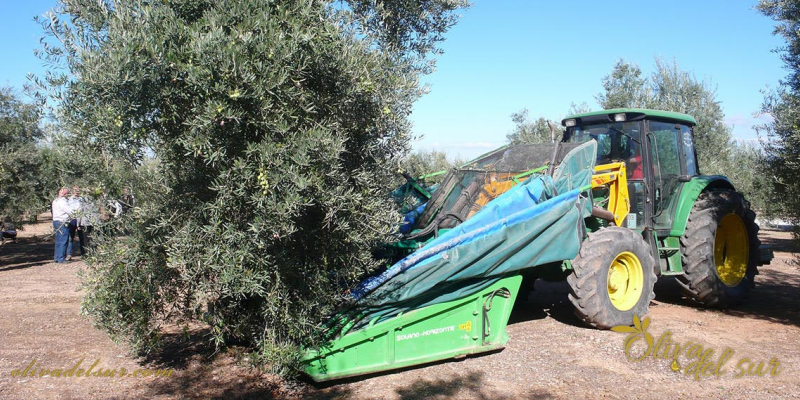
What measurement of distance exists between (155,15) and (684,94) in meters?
17.5

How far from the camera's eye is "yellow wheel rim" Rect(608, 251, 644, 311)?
22.5ft

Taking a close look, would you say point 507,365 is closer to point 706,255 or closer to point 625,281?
point 625,281

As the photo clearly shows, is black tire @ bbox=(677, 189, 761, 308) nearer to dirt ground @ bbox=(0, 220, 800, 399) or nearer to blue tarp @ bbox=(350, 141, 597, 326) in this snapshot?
dirt ground @ bbox=(0, 220, 800, 399)

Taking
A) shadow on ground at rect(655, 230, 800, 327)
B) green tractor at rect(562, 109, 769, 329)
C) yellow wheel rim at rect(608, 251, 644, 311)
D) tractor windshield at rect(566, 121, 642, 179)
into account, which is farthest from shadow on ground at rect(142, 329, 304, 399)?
shadow on ground at rect(655, 230, 800, 327)

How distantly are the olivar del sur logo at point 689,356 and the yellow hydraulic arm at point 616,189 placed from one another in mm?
1335

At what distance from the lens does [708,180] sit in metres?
7.94

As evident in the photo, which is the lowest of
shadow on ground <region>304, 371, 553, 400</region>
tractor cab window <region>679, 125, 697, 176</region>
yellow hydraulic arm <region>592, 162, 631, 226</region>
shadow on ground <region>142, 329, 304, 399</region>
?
shadow on ground <region>304, 371, 553, 400</region>

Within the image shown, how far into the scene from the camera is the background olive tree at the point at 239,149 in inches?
159

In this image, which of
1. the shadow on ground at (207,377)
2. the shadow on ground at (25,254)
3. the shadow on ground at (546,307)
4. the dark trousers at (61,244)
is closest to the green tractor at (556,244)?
the shadow on ground at (207,377)

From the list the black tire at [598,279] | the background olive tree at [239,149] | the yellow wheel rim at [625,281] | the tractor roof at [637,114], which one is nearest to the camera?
the background olive tree at [239,149]

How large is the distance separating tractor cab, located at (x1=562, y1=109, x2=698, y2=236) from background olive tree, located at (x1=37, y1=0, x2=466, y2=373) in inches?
147

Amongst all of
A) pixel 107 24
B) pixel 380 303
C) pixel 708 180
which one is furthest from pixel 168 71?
pixel 708 180

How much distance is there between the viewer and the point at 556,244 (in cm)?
593

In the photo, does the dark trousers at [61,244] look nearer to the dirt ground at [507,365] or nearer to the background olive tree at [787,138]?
the dirt ground at [507,365]
